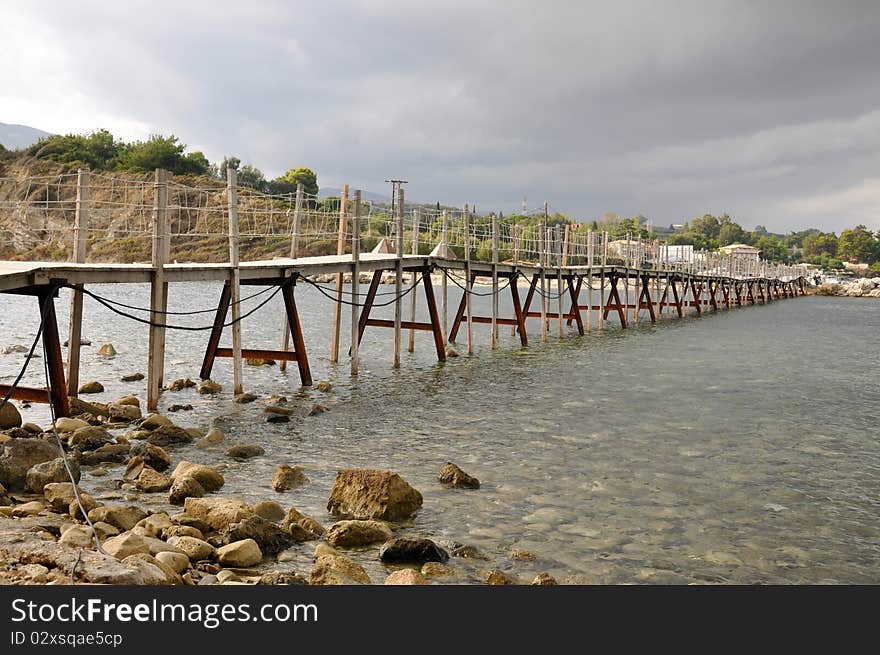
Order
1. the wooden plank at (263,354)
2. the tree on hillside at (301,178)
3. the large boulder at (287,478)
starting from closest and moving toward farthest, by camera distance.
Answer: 1. the large boulder at (287,478)
2. the wooden plank at (263,354)
3. the tree on hillside at (301,178)

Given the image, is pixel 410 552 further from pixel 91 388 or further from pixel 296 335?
pixel 91 388

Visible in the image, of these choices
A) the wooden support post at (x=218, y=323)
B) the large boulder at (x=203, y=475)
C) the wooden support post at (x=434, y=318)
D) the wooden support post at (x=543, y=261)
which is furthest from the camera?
the wooden support post at (x=543, y=261)

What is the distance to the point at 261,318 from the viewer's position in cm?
3909

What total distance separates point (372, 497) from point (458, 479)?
1696mm

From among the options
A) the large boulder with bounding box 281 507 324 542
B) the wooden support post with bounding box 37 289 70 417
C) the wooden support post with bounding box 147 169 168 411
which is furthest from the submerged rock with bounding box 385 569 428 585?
the wooden support post with bounding box 147 169 168 411

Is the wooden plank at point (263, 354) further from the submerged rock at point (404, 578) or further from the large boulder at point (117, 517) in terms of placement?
the submerged rock at point (404, 578)

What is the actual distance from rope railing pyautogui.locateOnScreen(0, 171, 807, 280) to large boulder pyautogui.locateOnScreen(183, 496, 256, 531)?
4718 millimetres

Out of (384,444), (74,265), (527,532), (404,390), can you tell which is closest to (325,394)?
(404,390)

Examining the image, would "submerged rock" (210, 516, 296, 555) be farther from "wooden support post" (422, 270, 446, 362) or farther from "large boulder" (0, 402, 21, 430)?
"wooden support post" (422, 270, 446, 362)

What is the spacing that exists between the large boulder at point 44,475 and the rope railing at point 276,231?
366cm

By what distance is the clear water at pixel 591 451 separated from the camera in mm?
8383

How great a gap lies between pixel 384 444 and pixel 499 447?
1872 mm

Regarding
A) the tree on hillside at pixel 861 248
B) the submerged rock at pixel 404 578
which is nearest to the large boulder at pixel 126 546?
the submerged rock at pixel 404 578
